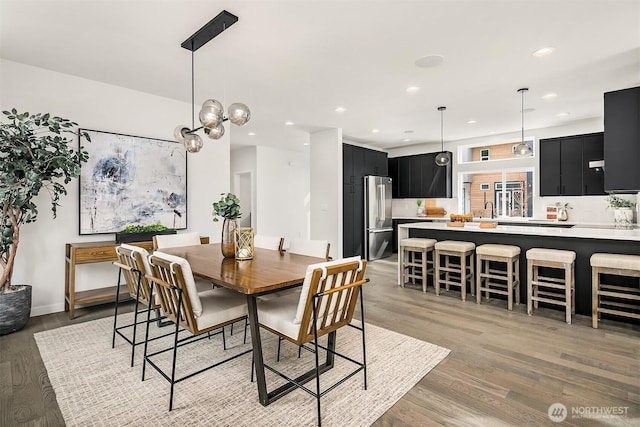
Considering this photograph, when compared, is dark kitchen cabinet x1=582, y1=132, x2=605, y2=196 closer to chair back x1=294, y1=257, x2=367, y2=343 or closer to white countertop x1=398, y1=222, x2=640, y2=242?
white countertop x1=398, y1=222, x2=640, y2=242

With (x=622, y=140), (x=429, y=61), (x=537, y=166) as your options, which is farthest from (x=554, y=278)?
(x=537, y=166)

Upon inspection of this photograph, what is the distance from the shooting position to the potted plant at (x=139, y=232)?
3.56m

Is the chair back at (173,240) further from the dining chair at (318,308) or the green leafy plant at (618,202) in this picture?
the green leafy plant at (618,202)

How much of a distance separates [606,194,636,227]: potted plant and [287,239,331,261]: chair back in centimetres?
507

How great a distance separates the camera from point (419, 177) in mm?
7711

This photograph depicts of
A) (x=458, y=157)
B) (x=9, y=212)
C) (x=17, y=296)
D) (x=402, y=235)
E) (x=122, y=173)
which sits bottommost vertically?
(x=17, y=296)

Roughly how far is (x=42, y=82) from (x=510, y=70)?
495 cm

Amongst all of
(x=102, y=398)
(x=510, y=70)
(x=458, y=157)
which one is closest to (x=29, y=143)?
Result: (x=102, y=398)

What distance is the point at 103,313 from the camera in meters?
3.54

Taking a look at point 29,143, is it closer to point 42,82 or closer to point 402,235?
point 42,82

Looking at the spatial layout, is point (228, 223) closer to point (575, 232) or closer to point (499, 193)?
point (575, 232)

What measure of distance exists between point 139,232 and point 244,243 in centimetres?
180

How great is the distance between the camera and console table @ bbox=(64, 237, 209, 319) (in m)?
3.27

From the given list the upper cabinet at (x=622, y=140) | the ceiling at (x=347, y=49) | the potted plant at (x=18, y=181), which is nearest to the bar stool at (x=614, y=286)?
the upper cabinet at (x=622, y=140)
